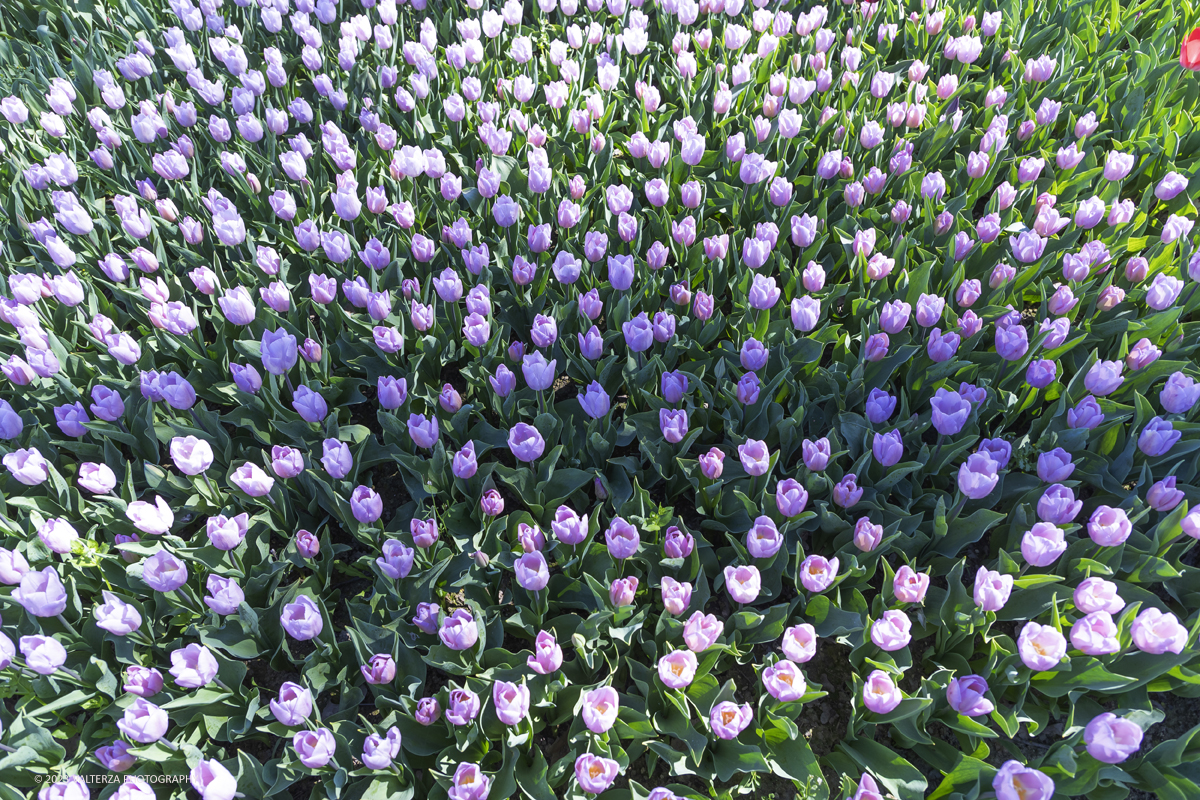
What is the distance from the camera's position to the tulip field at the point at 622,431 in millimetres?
1957

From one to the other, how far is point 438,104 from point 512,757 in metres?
3.27

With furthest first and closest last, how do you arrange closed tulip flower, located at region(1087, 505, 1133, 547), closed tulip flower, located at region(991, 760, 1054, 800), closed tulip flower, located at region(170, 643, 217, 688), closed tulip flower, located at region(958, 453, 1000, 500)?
closed tulip flower, located at region(958, 453, 1000, 500) → closed tulip flower, located at region(1087, 505, 1133, 547) → closed tulip flower, located at region(170, 643, 217, 688) → closed tulip flower, located at region(991, 760, 1054, 800)

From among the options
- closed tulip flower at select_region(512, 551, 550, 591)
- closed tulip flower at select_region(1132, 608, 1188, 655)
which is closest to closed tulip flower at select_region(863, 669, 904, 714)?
closed tulip flower at select_region(1132, 608, 1188, 655)

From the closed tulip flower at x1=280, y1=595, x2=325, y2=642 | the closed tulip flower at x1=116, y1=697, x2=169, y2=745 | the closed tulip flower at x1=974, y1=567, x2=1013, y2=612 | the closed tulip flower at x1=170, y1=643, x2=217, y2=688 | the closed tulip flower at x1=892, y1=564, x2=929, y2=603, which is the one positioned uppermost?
the closed tulip flower at x1=974, y1=567, x2=1013, y2=612

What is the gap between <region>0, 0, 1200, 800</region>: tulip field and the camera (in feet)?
6.42

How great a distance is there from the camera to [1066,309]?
2.65m

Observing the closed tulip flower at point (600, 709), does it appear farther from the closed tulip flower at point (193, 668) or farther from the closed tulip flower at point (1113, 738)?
the closed tulip flower at point (1113, 738)

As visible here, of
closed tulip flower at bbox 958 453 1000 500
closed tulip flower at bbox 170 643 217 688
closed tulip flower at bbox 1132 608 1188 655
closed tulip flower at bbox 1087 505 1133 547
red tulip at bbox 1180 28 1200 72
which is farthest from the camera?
red tulip at bbox 1180 28 1200 72

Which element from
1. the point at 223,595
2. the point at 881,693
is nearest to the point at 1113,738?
the point at 881,693

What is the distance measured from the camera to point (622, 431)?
2584mm

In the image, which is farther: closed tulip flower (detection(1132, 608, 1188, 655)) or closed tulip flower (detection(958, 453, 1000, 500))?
closed tulip flower (detection(958, 453, 1000, 500))

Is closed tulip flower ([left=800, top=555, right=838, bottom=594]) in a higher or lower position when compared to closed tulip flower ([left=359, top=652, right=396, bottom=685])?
higher

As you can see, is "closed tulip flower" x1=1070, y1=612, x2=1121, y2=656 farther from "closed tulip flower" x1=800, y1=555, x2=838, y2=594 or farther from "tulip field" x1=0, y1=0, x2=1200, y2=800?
"closed tulip flower" x1=800, y1=555, x2=838, y2=594

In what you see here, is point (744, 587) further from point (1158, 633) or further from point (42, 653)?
point (42, 653)
